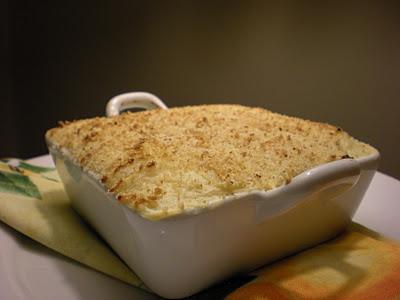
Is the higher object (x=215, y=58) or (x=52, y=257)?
(x=215, y=58)

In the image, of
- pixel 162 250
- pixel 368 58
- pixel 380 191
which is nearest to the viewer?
pixel 162 250

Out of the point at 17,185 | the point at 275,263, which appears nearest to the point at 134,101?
the point at 17,185

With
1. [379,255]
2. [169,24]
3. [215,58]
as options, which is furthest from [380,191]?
[169,24]

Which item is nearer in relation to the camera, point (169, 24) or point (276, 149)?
point (276, 149)

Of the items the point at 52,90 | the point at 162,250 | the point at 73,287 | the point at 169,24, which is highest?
the point at 169,24

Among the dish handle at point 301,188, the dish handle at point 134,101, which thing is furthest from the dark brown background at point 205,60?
the dish handle at point 301,188

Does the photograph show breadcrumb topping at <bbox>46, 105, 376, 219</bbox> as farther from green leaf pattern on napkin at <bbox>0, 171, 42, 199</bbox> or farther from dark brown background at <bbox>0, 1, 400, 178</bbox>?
dark brown background at <bbox>0, 1, 400, 178</bbox>

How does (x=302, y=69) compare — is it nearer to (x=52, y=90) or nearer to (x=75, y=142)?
A: (x=75, y=142)
